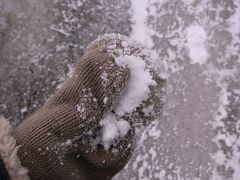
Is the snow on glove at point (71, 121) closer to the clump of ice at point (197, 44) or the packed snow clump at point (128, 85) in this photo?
the packed snow clump at point (128, 85)

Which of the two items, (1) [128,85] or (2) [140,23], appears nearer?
(1) [128,85]

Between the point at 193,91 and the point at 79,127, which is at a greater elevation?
the point at 79,127

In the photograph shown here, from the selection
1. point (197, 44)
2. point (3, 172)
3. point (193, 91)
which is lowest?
point (193, 91)

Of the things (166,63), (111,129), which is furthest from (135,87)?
(166,63)

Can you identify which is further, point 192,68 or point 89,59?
point 192,68

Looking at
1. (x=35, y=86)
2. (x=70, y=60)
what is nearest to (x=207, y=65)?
(x=70, y=60)

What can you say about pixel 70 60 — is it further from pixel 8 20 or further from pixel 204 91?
pixel 204 91

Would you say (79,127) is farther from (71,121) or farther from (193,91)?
(193,91)
